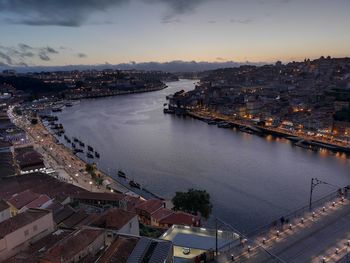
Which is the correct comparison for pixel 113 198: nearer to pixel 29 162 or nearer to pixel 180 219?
pixel 180 219

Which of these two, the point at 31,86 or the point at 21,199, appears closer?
the point at 21,199

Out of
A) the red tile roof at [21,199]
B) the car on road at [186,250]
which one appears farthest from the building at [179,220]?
the red tile roof at [21,199]

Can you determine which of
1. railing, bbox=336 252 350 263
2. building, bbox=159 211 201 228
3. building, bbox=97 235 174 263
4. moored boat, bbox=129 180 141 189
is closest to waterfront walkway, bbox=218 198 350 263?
railing, bbox=336 252 350 263

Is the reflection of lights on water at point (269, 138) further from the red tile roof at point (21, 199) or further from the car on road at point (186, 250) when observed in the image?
the car on road at point (186, 250)

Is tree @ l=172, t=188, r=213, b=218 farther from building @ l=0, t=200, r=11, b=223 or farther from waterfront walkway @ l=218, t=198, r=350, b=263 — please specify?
building @ l=0, t=200, r=11, b=223

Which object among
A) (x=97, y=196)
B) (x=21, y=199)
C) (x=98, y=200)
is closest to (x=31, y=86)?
(x=97, y=196)
